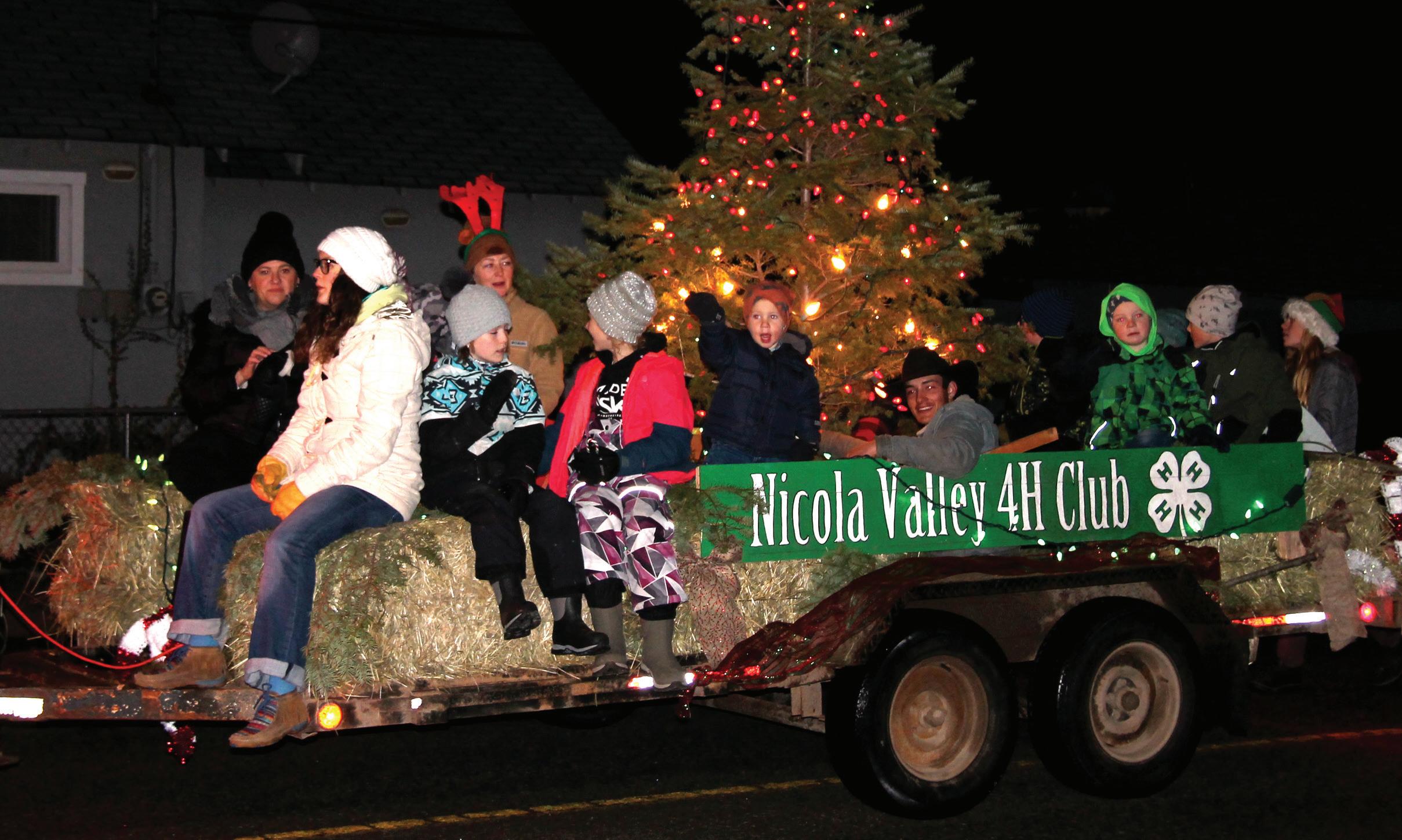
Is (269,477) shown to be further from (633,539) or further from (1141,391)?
(1141,391)

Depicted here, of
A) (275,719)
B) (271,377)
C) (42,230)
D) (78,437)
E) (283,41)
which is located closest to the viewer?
(275,719)

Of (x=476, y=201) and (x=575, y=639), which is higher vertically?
(x=476, y=201)

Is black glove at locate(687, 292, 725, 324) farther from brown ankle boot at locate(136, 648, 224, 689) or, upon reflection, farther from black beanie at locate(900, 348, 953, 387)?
brown ankle boot at locate(136, 648, 224, 689)

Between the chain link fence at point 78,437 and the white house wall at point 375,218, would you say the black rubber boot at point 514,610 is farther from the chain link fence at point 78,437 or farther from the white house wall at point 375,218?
the white house wall at point 375,218

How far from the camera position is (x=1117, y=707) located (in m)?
6.24

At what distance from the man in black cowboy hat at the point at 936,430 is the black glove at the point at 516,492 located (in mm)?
1437

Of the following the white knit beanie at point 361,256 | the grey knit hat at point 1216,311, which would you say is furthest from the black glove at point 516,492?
the grey knit hat at point 1216,311

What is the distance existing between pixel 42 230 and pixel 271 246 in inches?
449

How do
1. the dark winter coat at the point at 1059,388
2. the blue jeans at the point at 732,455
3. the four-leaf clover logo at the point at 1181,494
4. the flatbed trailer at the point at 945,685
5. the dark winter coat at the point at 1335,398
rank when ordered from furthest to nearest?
1. the dark winter coat at the point at 1335,398
2. the dark winter coat at the point at 1059,388
3. the four-leaf clover logo at the point at 1181,494
4. the blue jeans at the point at 732,455
5. the flatbed trailer at the point at 945,685

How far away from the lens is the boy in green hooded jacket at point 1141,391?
6.98 metres

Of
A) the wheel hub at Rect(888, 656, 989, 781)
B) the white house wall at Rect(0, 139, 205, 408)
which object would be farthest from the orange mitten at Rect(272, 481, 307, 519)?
the white house wall at Rect(0, 139, 205, 408)

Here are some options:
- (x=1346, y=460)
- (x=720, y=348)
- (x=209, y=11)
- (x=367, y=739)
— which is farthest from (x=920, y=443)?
(x=209, y=11)

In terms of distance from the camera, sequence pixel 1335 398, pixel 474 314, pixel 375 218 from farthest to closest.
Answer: pixel 375 218
pixel 1335 398
pixel 474 314

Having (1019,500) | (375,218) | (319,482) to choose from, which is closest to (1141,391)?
(1019,500)
